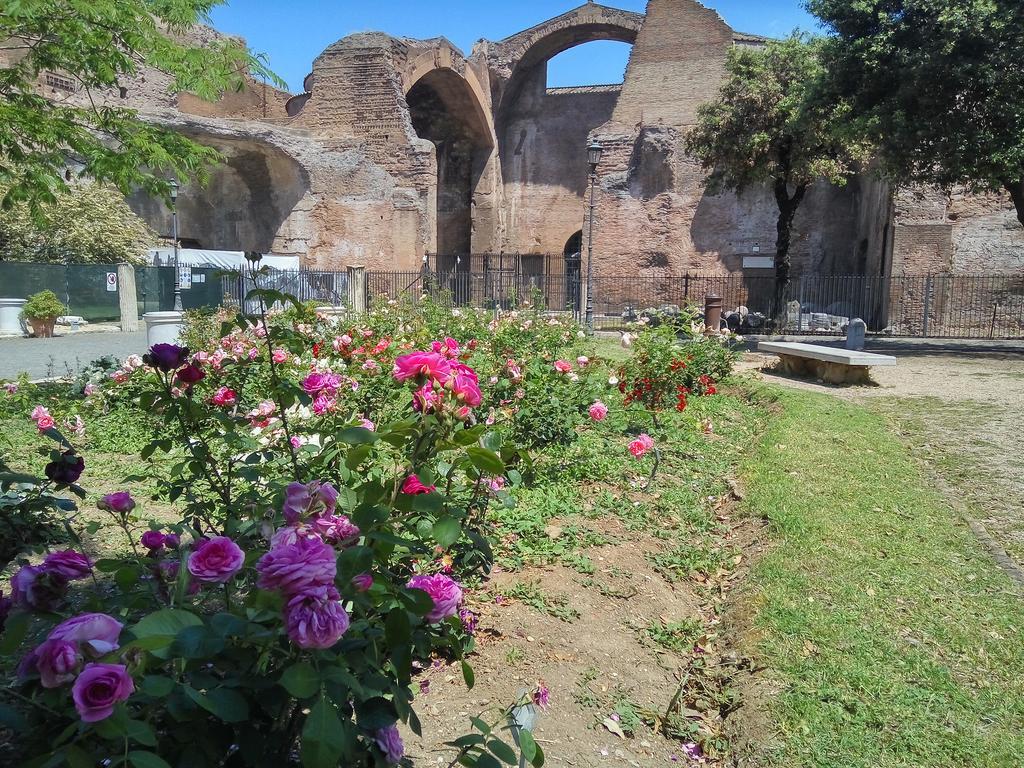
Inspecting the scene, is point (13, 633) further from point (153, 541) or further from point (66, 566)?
point (153, 541)

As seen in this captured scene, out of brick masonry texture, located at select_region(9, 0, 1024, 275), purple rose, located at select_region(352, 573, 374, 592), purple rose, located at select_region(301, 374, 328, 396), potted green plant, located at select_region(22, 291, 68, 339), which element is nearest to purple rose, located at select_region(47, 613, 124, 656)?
purple rose, located at select_region(352, 573, 374, 592)

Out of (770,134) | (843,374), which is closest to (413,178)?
(770,134)

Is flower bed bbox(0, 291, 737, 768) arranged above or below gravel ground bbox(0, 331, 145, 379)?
above

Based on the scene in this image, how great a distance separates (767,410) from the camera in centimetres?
690

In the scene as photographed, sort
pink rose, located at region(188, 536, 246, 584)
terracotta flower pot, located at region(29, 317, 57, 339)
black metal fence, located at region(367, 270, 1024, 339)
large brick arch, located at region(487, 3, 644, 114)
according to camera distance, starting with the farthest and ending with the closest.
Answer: large brick arch, located at region(487, 3, 644, 114)
black metal fence, located at region(367, 270, 1024, 339)
terracotta flower pot, located at region(29, 317, 57, 339)
pink rose, located at region(188, 536, 246, 584)

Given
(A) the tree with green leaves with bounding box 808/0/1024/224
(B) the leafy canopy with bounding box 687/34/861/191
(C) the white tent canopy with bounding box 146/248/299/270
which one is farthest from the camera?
(C) the white tent canopy with bounding box 146/248/299/270

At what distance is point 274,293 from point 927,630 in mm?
2499

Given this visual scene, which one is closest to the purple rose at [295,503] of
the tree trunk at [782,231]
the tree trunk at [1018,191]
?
the tree trunk at [1018,191]

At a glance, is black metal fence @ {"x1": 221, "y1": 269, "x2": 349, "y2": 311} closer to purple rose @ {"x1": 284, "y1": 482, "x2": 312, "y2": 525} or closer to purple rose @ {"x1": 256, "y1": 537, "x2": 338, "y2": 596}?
purple rose @ {"x1": 284, "y1": 482, "x2": 312, "y2": 525}

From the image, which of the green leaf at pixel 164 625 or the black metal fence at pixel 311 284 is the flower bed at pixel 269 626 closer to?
the green leaf at pixel 164 625

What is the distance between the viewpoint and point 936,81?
1154 centimetres

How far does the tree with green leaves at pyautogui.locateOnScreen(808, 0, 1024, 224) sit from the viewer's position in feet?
36.0

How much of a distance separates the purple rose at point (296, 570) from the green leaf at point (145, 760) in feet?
0.73

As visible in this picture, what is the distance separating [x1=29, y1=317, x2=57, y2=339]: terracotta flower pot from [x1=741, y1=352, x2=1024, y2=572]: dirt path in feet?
44.1
